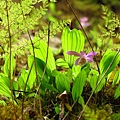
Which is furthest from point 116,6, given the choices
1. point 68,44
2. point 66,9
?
point 68,44

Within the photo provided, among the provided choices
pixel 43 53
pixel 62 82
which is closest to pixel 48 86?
pixel 62 82

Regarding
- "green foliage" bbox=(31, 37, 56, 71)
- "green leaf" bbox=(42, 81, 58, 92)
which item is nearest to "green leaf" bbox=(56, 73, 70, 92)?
"green leaf" bbox=(42, 81, 58, 92)

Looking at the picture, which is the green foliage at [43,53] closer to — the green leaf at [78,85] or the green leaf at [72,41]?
the green leaf at [72,41]

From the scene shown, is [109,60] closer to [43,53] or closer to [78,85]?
[78,85]

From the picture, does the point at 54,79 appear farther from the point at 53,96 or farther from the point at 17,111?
the point at 17,111

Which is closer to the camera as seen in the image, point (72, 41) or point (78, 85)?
point (78, 85)

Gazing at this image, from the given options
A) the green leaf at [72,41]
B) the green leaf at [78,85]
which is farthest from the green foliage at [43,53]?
the green leaf at [78,85]
